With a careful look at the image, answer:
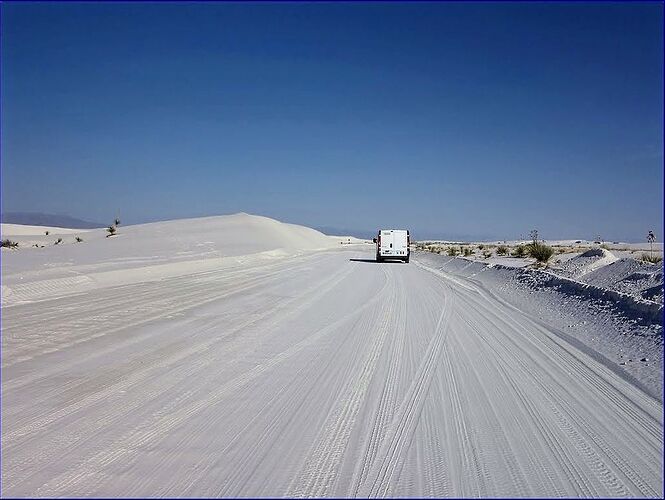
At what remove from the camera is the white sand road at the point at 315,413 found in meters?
4.20

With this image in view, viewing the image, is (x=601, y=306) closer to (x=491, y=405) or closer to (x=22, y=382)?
(x=491, y=405)

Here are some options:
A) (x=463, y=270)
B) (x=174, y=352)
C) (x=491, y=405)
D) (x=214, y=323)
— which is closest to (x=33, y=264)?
(x=214, y=323)

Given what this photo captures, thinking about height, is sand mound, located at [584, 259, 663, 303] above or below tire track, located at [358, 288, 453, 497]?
above

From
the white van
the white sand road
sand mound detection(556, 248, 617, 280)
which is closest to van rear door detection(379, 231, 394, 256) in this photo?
the white van

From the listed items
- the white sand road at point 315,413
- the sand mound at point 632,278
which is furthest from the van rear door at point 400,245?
the white sand road at point 315,413

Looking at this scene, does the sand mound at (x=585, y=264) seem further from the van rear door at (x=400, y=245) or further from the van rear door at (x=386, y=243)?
the van rear door at (x=386, y=243)

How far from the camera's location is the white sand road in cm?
420

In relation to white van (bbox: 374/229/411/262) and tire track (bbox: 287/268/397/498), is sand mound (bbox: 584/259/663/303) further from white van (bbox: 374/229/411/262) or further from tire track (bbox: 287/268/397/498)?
white van (bbox: 374/229/411/262)

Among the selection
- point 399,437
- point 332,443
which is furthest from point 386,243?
point 332,443

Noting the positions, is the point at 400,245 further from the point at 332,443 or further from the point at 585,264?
the point at 332,443

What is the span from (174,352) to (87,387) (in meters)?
2.05

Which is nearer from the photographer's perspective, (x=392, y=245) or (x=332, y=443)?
(x=332, y=443)

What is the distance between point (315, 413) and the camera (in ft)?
19.0

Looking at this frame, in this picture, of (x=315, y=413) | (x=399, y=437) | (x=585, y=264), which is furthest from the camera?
(x=585, y=264)
